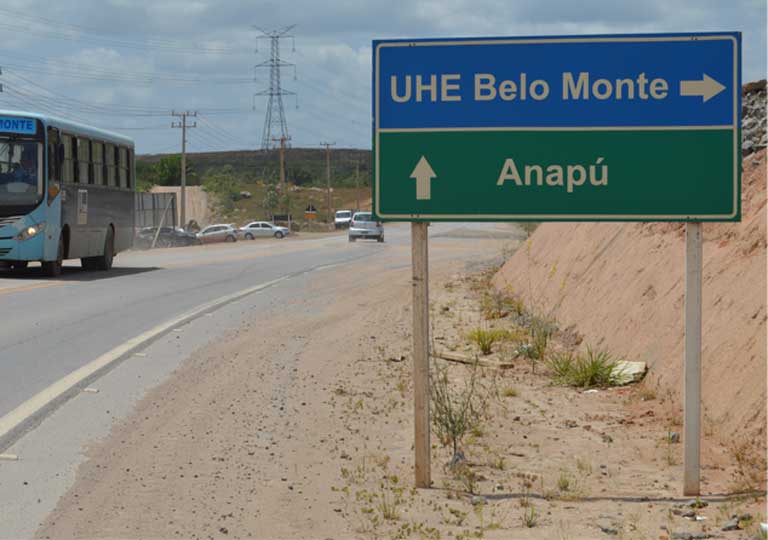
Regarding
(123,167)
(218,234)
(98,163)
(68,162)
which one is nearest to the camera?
(68,162)

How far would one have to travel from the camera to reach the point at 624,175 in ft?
22.7

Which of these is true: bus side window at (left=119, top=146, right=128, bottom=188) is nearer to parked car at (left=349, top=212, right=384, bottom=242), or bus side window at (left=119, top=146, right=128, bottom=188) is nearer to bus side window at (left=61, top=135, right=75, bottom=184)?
bus side window at (left=61, top=135, right=75, bottom=184)

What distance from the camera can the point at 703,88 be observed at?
6762mm

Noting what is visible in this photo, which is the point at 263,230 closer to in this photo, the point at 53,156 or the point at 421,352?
the point at 53,156

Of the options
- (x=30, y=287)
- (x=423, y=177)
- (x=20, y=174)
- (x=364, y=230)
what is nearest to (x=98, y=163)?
(x=20, y=174)

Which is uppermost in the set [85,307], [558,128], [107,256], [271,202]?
[271,202]

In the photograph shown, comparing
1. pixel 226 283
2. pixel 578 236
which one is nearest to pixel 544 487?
pixel 578 236

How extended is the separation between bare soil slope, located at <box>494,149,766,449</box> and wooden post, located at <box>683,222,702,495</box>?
913 mm

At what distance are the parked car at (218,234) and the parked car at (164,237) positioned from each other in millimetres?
5690

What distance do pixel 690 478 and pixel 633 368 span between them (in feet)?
12.3

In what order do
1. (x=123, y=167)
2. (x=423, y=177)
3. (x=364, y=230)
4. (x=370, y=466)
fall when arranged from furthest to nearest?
(x=364, y=230) < (x=123, y=167) < (x=370, y=466) < (x=423, y=177)

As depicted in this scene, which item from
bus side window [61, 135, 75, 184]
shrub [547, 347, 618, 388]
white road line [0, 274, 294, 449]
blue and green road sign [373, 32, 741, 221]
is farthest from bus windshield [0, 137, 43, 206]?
blue and green road sign [373, 32, 741, 221]

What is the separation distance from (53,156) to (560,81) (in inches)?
737

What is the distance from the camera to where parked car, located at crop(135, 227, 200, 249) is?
61375mm
